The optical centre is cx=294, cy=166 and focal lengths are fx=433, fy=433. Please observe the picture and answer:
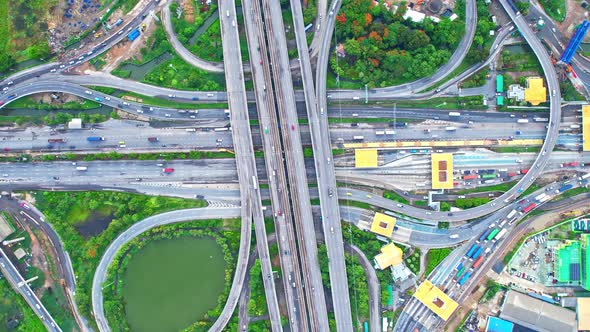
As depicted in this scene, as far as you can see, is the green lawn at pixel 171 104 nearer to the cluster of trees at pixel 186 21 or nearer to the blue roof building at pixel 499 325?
the cluster of trees at pixel 186 21

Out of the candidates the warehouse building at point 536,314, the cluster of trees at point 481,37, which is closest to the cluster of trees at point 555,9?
the cluster of trees at point 481,37

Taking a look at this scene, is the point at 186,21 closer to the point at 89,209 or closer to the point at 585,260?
the point at 89,209

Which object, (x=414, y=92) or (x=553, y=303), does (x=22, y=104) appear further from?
(x=553, y=303)

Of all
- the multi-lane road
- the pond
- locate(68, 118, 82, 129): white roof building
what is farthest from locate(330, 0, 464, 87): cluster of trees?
locate(68, 118, 82, 129): white roof building

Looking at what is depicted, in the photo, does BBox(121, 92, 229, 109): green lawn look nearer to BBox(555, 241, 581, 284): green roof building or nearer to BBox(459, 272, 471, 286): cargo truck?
BBox(459, 272, 471, 286): cargo truck

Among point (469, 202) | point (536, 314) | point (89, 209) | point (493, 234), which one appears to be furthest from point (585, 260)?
point (89, 209)

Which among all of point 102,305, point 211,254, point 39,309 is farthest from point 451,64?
point 39,309

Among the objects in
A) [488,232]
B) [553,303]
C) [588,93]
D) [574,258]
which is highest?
[588,93]
